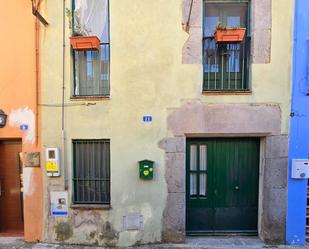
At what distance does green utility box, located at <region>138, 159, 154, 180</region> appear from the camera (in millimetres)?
4594

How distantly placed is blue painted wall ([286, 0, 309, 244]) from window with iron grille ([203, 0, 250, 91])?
0.92 metres

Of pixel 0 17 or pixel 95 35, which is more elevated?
pixel 0 17

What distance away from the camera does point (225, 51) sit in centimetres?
477

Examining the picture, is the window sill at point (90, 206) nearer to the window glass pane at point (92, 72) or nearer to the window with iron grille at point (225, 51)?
the window glass pane at point (92, 72)

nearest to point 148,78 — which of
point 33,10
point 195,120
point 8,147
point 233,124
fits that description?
point 195,120

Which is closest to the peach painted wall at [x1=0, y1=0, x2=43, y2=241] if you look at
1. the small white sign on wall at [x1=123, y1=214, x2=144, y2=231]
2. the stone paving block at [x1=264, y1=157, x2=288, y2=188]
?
the small white sign on wall at [x1=123, y1=214, x2=144, y2=231]

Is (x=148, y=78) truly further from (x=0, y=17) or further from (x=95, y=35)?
(x=0, y=17)

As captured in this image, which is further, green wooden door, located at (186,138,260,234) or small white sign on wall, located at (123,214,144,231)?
green wooden door, located at (186,138,260,234)

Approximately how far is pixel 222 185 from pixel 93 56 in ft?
13.0

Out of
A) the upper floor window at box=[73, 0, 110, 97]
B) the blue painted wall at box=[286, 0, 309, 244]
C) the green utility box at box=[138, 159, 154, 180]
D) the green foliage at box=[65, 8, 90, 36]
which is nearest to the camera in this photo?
the blue painted wall at box=[286, 0, 309, 244]

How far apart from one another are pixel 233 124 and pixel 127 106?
85.8 inches

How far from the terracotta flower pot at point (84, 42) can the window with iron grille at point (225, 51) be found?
2234 mm

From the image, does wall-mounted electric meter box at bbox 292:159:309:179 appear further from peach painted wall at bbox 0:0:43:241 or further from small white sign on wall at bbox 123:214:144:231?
peach painted wall at bbox 0:0:43:241

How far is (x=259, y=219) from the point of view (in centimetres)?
484
